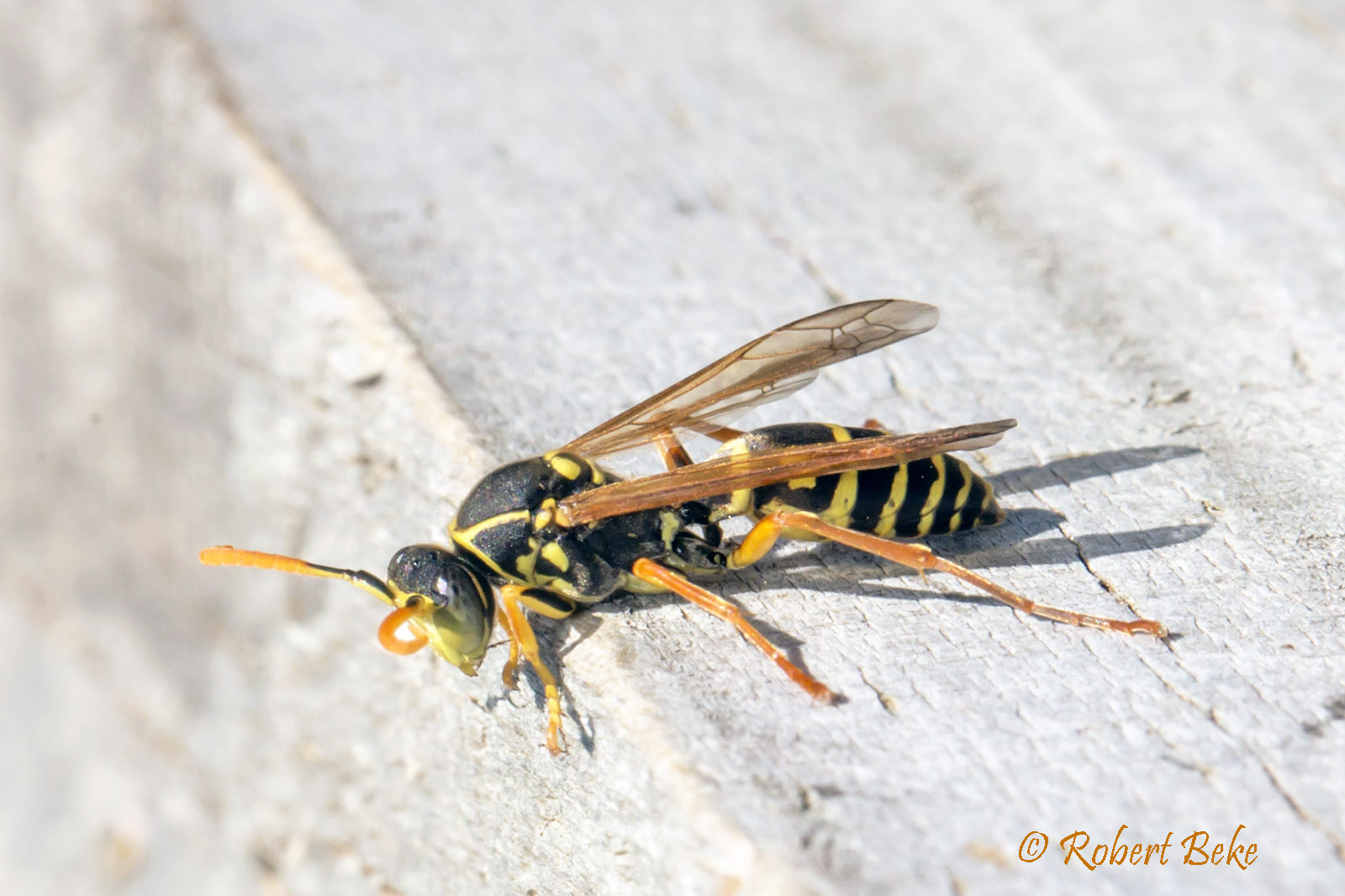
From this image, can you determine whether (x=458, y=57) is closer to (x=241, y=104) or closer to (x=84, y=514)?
(x=241, y=104)

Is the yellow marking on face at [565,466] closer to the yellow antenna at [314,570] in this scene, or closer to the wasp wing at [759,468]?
the wasp wing at [759,468]

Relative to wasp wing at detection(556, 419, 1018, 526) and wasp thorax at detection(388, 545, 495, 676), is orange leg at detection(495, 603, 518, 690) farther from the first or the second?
wasp wing at detection(556, 419, 1018, 526)

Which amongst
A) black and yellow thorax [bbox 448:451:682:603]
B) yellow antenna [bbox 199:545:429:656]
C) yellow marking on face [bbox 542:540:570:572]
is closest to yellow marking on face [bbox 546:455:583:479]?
black and yellow thorax [bbox 448:451:682:603]

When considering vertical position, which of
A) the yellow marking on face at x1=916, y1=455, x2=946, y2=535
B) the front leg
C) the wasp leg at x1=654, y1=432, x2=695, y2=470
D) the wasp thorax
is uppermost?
the yellow marking on face at x1=916, y1=455, x2=946, y2=535

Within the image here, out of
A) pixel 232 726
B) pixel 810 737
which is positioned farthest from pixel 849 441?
pixel 232 726

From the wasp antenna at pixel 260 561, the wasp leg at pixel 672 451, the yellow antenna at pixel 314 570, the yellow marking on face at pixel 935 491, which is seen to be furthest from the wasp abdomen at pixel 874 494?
the wasp antenna at pixel 260 561

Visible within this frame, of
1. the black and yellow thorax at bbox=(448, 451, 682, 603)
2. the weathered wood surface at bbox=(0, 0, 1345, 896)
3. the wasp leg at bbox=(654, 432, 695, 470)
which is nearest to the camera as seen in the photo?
the weathered wood surface at bbox=(0, 0, 1345, 896)

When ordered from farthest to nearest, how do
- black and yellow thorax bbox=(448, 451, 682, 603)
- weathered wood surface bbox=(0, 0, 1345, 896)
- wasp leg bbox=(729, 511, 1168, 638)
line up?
1. black and yellow thorax bbox=(448, 451, 682, 603)
2. wasp leg bbox=(729, 511, 1168, 638)
3. weathered wood surface bbox=(0, 0, 1345, 896)
